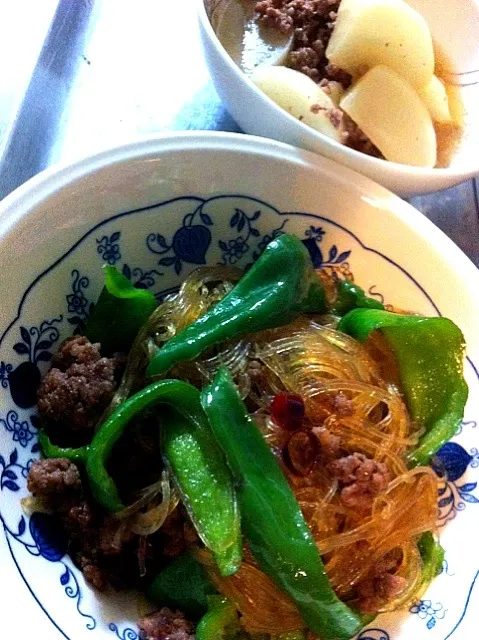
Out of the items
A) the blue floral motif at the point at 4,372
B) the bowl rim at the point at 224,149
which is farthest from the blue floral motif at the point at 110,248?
the blue floral motif at the point at 4,372

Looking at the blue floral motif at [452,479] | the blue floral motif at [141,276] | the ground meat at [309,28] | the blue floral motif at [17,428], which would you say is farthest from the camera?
the ground meat at [309,28]

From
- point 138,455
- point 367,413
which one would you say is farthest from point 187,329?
point 367,413

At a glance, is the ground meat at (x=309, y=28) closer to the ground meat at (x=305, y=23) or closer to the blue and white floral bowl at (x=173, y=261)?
the ground meat at (x=305, y=23)

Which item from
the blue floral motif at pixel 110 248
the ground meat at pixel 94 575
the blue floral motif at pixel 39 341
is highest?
the blue floral motif at pixel 110 248

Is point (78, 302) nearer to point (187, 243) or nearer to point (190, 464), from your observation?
point (187, 243)

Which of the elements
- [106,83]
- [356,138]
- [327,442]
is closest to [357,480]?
[327,442]

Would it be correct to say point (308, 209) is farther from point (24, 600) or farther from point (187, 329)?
point (24, 600)
